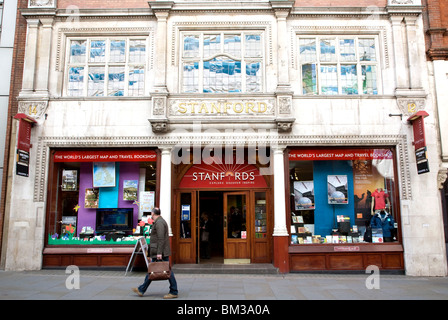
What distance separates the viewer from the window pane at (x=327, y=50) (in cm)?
1201

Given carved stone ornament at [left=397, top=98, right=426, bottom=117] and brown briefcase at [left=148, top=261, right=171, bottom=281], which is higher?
carved stone ornament at [left=397, top=98, right=426, bottom=117]

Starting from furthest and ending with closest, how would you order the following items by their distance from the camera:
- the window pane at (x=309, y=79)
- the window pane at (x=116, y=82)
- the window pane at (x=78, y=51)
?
the window pane at (x=78, y=51) → the window pane at (x=116, y=82) → the window pane at (x=309, y=79)

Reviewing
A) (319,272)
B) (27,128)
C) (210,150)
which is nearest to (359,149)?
(319,272)

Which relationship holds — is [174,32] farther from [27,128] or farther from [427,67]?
[427,67]

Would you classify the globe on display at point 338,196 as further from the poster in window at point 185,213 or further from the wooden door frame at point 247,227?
the poster in window at point 185,213

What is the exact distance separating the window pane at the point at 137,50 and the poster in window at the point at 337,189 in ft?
24.8

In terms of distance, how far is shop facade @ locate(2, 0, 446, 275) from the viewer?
36.2 ft

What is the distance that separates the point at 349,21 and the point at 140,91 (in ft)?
24.5

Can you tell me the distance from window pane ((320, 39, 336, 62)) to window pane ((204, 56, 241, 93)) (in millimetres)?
2868

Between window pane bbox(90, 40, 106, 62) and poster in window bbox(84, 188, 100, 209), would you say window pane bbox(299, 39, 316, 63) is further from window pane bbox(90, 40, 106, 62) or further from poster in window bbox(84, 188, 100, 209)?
poster in window bbox(84, 188, 100, 209)

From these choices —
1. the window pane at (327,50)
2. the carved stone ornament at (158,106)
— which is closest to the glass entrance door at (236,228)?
the carved stone ornament at (158,106)

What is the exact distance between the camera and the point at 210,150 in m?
12.2

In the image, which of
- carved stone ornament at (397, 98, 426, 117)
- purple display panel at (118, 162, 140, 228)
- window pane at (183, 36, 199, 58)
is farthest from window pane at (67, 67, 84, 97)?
carved stone ornament at (397, 98, 426, 117)

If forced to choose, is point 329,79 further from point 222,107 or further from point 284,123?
point 222,107
